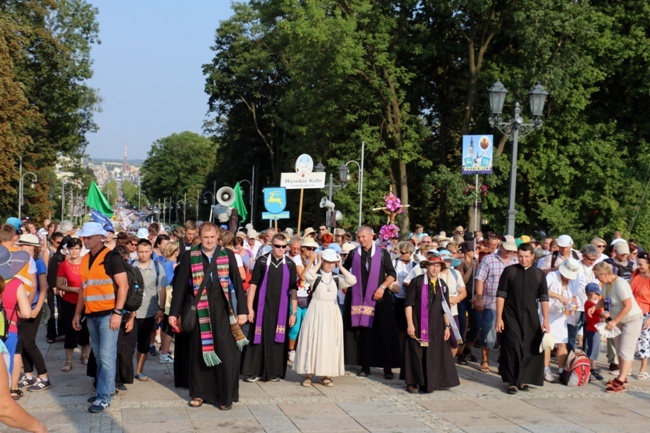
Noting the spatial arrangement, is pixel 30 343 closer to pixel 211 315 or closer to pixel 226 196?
pixel 211 315

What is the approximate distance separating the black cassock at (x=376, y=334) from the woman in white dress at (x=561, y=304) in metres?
1.94

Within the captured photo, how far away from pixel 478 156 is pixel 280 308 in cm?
1018

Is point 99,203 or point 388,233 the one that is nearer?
point 99,203

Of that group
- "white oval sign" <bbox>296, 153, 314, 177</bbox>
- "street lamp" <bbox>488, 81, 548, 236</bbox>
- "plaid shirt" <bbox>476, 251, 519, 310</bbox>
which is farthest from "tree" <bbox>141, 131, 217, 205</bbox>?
"plaid shirt" <bbox>476, 251, 519, 310</bbox>

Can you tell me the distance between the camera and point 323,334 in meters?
10.1

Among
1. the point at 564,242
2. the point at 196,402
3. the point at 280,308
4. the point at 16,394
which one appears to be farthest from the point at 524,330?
the point at 16,394

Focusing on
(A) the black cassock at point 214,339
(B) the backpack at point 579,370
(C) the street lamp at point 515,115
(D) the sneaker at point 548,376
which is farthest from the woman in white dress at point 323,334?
(C) the street lamp at point 515,115

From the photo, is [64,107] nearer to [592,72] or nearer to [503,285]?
[592,72]

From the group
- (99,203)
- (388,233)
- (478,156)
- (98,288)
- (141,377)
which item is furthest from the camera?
(478,156)

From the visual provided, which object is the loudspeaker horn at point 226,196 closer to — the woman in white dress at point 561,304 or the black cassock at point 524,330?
the woman in white dress at point 561,304

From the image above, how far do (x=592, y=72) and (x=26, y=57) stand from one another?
25.2 metres

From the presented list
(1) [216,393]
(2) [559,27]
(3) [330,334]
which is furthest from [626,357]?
(2) [559,27]

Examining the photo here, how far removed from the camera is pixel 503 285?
10.4 m

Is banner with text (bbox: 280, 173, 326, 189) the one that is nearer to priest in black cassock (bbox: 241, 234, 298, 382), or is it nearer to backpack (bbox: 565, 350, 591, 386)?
priest in black cassock (bbox: 241, 234, 298, 382)
